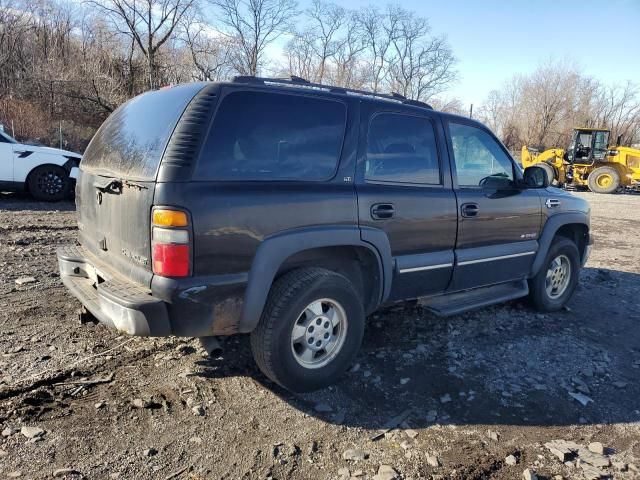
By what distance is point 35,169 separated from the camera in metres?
10.0

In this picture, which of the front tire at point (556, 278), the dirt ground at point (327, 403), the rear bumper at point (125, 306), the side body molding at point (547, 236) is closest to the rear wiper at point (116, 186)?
the rear bumper at point (125, 306)

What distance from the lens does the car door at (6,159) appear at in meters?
9.66

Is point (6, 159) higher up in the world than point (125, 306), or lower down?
higher up

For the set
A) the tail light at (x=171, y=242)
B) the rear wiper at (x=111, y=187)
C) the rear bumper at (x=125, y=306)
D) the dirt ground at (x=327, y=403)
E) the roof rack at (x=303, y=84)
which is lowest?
the dirt ground at (x=327, y=403)

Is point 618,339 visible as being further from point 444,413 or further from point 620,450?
point 444,413

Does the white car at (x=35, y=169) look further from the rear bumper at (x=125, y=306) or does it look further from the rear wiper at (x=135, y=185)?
the rear wiper at (x=135, y=185)

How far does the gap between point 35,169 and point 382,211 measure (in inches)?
358

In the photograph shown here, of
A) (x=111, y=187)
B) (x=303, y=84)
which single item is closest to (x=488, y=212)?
(x=303, y=84)

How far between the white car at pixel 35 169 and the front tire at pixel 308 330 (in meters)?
8.87

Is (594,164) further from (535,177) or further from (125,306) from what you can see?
(125,306)

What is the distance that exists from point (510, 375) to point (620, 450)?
3.00 ft

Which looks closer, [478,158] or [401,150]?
[401,150]

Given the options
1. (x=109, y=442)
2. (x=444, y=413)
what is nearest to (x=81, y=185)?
(x=109, y=442)

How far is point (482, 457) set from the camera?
2.76 meters
